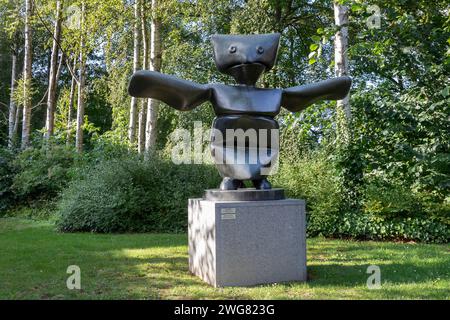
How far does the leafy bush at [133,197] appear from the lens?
1001 cm

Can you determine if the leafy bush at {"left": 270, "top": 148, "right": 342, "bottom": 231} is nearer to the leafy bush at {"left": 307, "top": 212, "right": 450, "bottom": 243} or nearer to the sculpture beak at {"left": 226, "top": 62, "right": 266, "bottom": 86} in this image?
the leafy bush at {"left": 307, "top": 212, "right": 450, "bottom": 243}

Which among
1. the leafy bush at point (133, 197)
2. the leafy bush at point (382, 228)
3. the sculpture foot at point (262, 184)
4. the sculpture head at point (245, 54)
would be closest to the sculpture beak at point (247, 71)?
the sculpture head at point (245, 54)

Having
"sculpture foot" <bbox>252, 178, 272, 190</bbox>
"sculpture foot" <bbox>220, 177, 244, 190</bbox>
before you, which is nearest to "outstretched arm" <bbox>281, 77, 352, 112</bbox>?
"sculpture foot" <bbox>252, 178, 272, 190</bbox>

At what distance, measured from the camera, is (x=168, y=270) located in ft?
19.5

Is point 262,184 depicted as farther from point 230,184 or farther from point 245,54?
point 245,54

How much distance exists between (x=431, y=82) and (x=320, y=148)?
277 centimetres

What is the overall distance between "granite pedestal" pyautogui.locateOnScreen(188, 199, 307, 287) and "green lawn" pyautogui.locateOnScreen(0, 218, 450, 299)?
0.60ft

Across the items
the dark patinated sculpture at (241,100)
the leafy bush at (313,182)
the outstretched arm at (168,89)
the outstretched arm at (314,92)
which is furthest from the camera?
the leafy bush at (313,182)

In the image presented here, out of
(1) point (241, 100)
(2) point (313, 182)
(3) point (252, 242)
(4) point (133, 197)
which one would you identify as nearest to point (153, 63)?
(4) point (133, 197)

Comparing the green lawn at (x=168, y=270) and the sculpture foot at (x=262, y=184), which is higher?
the sculpture foot at (x=262, y=184)

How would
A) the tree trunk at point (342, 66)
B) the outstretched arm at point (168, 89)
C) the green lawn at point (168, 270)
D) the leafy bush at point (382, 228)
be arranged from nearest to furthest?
the green lawn at point (168, 270) < the outstretched arm at point (168, 89) < the leafy bush at point (382, 228) < the tree trunk at point (342, 66)

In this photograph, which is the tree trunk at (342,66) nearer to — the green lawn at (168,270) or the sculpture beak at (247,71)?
the green lawn at (168,270)

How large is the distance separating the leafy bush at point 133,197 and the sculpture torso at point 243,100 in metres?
5.06

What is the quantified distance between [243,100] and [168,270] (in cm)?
242
